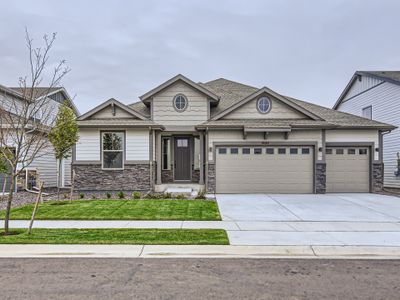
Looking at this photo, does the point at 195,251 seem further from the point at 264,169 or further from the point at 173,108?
the point at 173,108

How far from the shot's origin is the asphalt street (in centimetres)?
455

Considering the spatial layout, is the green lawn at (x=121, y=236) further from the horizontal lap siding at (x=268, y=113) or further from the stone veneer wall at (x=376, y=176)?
the stone veneer wall at (x=376, y=176)

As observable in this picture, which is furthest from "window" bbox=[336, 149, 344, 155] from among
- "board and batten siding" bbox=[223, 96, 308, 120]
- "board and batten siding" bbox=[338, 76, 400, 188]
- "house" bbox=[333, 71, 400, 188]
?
"board and batten siding" bbox=[338, 76, 400, 188]

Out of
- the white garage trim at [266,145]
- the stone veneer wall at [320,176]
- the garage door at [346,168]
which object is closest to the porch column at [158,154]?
the white garage trim at [266,145]

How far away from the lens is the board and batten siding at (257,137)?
16375mm

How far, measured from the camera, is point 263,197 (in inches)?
586

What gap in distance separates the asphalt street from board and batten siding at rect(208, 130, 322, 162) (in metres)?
10.5

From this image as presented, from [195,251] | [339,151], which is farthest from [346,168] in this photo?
[195,251]

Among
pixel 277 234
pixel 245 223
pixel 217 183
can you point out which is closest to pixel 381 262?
pixel 277 234

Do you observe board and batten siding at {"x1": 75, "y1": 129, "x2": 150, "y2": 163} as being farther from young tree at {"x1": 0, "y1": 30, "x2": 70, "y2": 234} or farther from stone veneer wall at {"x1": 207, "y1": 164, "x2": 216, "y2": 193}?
young tree at {"x1": 0, "y1": 30, "x2": 70, "y2": 234}

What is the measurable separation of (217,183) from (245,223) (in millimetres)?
7215

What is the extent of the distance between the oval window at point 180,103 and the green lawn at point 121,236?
998 cm

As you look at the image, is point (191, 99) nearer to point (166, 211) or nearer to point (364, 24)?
point (166, 211)

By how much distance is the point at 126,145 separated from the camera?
16.9 m
